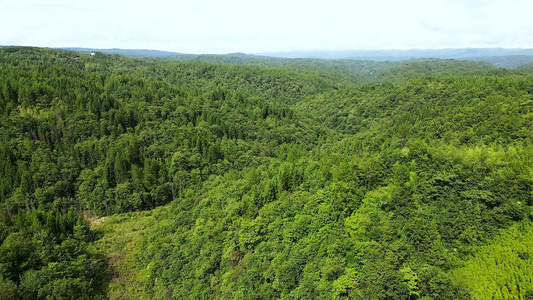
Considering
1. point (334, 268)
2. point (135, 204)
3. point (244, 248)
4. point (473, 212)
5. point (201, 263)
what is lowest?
point (135, 204)

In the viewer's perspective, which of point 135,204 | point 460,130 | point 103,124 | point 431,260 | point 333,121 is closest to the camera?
point 431,260

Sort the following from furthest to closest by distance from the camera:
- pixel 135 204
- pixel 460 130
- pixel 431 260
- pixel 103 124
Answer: pixel 103 124 < pixel 135 204 < pixel 460 130 < pixel 431 260

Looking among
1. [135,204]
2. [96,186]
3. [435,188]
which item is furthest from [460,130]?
[96,186]

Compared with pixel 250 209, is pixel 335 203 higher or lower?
higher

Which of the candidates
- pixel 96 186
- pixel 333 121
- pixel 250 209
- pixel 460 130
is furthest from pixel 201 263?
pixel 333 121

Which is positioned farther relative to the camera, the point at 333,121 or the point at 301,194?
the point at 333,121

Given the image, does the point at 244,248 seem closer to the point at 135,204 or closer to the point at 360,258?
the point at 360,258
